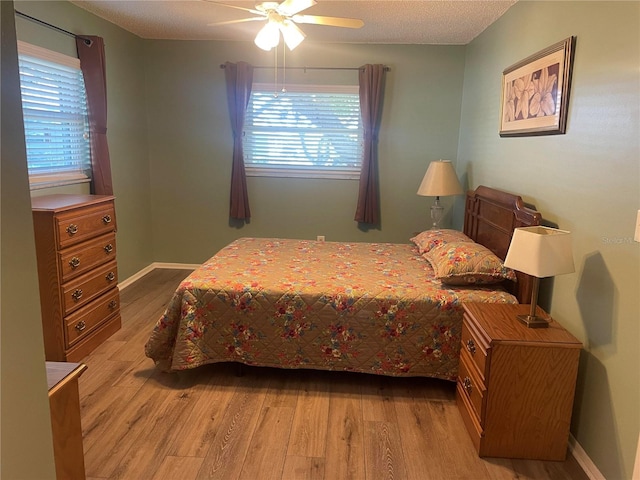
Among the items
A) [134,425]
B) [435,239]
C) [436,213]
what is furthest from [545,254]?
[436,213]

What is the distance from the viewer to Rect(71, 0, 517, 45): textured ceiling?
359 centimetres

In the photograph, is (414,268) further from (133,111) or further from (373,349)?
(133,111)

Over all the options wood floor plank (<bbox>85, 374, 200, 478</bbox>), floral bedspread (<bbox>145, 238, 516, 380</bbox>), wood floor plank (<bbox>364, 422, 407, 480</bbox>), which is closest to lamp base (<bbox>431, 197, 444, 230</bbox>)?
floral bedspread (<bbox>145, 238, 516, 380</bbox>)

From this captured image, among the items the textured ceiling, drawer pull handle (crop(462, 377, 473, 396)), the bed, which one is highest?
the textured ceiling

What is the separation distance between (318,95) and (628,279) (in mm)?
3702

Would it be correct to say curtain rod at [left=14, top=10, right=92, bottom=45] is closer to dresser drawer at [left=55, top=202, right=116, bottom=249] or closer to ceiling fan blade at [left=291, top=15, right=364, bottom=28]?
dresser drawer at [left=55, top=202, right=116, bottom=249]

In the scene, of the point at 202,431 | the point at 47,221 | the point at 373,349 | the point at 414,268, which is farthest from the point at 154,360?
the point at 414,268

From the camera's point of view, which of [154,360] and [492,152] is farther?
[492,152]

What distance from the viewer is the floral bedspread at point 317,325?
274cm

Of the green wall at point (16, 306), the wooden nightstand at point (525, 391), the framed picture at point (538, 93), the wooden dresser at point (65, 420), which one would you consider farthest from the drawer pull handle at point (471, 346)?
the green wall at point (16, 306)

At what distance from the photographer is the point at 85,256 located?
3170mm

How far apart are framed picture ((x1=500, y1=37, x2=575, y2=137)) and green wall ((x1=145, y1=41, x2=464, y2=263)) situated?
4.65 feet

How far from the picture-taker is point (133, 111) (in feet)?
15.7

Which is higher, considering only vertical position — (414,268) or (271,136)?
(271,136)
